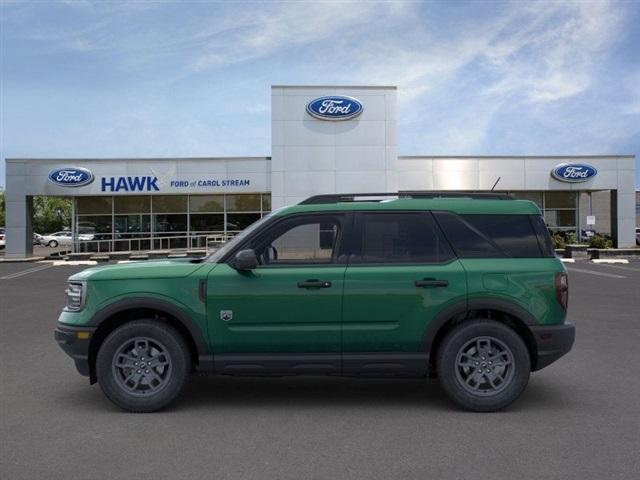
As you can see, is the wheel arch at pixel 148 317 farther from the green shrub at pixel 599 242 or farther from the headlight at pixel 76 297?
the green shrub at pixel 599 242

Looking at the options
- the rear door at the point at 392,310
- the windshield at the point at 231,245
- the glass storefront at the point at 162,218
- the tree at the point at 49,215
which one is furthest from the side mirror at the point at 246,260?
the tree at the point at 49,215

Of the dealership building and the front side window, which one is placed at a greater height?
the dealership building

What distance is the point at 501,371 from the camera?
5.39 m

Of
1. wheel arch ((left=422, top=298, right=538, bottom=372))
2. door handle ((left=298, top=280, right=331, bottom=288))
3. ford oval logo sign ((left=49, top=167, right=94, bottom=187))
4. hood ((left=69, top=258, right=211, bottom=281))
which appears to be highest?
ford oval logo sign ((left=49, top=167, right=94, bottom=187))

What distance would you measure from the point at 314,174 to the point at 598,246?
13882 millimetres

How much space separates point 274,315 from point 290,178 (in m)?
22.6

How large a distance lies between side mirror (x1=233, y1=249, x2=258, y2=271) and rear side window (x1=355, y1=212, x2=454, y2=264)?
0.93 meters

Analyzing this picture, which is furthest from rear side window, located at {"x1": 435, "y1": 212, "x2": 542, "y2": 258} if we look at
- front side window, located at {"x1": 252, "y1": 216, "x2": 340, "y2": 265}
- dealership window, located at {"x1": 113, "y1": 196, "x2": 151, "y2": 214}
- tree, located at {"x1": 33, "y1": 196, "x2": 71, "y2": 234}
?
tree, located at {"x1": 33, "y1": 196, "x2": 71, "y2": 234}

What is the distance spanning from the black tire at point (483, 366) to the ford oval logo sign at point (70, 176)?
2892 cm

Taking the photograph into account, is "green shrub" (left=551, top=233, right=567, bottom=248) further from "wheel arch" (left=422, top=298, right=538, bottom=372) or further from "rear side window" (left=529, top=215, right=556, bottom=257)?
"wheel arch" (left=422, top=298, right=538, bottom=372)

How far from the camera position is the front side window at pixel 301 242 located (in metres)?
5.48

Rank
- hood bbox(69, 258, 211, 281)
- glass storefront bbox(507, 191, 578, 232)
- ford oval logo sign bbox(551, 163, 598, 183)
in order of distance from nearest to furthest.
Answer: hood bbox(69, 258, 211, 281) → ford oval logo sign bbox(551, 163, 598, 183) → glass storefront bbox(507, 191, 578, 232)

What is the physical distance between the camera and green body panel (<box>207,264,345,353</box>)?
529 centimetres

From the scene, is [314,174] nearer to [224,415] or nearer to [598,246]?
[598,246]
